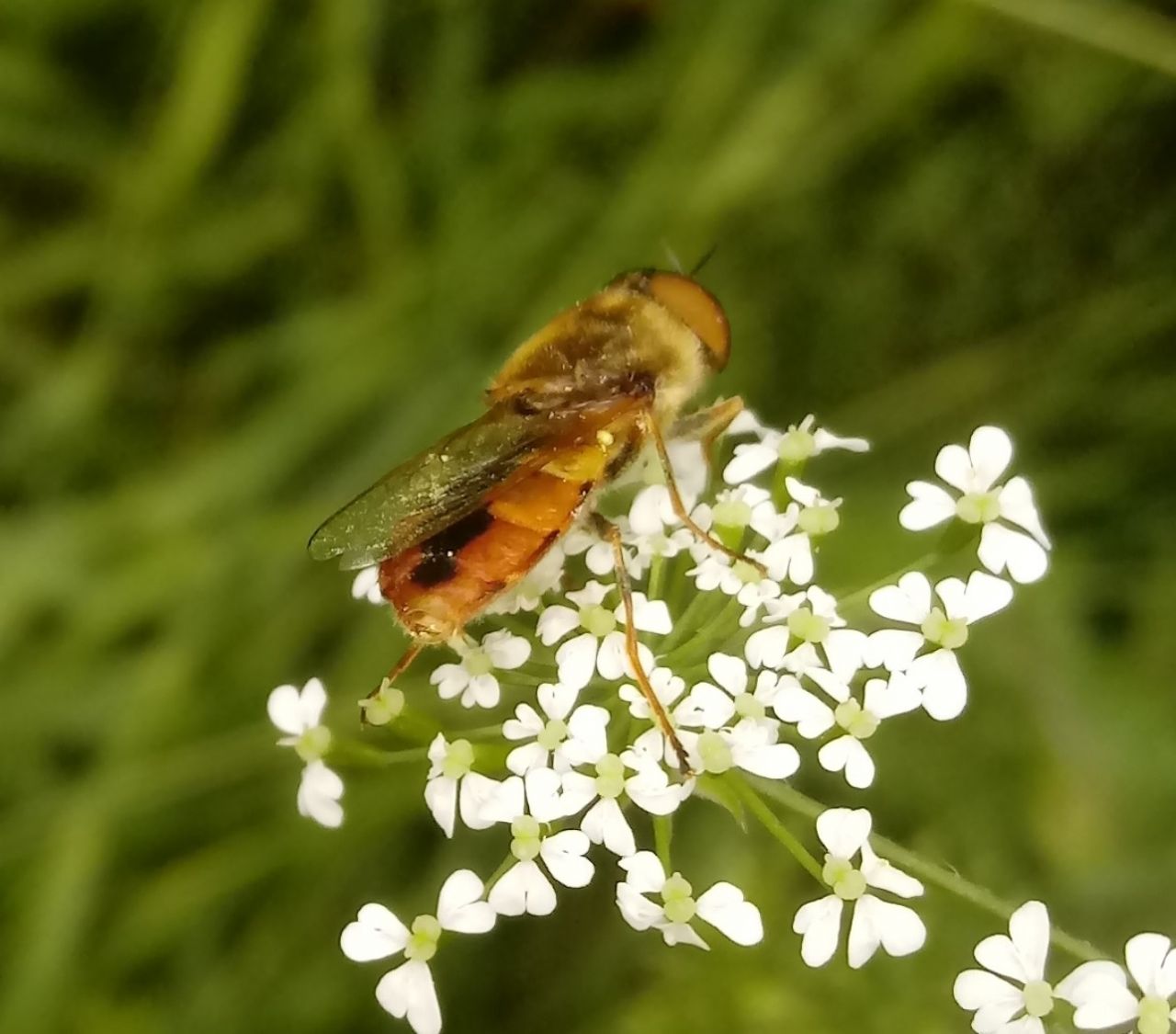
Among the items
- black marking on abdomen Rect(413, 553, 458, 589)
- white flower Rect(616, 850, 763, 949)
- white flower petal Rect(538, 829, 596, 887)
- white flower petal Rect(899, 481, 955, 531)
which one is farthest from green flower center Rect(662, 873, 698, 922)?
white flower petal Rect(899, 481, 955, 531)

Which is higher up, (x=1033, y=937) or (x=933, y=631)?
(x=933, y=631)

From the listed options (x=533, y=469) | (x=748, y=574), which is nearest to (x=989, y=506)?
(x=748, y=574)

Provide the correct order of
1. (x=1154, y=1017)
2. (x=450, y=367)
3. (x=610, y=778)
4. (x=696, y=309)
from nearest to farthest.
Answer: (x=1154, y=1017), (x=610, y=778), (x=696, y=309), (x=450, y=367)

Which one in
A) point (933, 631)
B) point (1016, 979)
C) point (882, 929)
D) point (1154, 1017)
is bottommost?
point (1154, 1017)

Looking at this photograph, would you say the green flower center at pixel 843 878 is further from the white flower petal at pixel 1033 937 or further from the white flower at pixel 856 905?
the white flower petal at pixel 1033 937

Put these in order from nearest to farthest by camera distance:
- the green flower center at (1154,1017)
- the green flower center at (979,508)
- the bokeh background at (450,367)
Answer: the green flower center at (1154,1017) → the green flower center at (979,508) → the bokeh background at (450,367)

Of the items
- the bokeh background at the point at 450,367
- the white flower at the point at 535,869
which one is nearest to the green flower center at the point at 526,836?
the white flower at the point at 535,869

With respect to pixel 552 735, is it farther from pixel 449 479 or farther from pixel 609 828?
pixel 449 479
